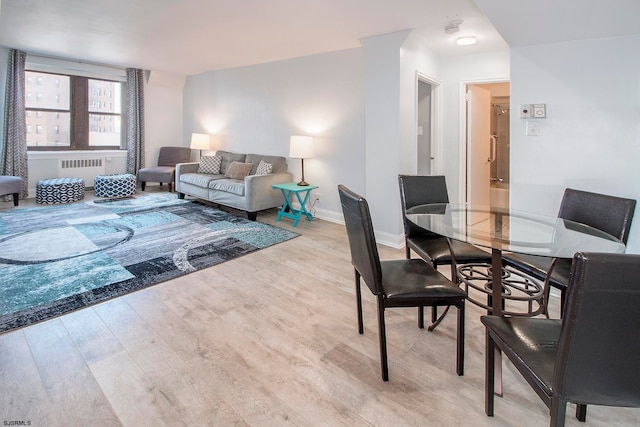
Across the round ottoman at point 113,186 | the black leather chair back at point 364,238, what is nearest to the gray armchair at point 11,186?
the round ottoman at point 113,186

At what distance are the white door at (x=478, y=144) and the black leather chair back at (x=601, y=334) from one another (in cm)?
400

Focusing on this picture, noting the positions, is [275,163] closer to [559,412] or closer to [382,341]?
[382,341]

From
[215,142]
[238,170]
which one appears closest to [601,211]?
[238,170]

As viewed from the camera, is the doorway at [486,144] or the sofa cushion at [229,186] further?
the sofa cushion at [229,186]

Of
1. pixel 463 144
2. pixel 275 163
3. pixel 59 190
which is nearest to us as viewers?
pixel 463 144

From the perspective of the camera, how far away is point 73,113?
6.54 metres

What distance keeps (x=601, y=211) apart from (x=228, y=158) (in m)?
5.32

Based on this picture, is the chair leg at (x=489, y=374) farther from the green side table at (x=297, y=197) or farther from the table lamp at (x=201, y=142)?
the table lamp at (x=201, y=142)

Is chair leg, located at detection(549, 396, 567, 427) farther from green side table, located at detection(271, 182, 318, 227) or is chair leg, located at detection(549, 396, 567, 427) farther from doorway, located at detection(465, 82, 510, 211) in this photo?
doorway, located at detection(465, 82, 510, 211)

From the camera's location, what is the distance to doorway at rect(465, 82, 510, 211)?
4688 mm

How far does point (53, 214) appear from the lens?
5086mm

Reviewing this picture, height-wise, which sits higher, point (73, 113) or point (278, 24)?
point (278, 24)

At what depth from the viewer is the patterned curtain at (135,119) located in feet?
22.8

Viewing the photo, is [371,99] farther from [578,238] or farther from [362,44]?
[578,238]
